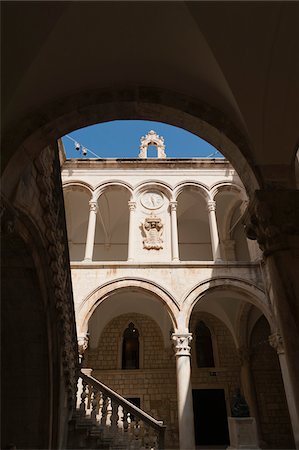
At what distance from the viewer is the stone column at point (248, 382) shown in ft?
36.1

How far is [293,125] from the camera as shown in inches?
149

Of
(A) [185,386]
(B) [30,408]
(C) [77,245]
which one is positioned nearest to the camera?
(B) [30,408]

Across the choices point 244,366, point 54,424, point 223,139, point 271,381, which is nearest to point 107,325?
point 244,366

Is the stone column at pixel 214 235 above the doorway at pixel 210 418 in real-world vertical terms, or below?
above

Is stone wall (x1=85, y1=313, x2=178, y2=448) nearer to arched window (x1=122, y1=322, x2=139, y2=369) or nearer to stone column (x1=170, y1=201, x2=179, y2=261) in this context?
arched window (x1=122, y1=322, x2=139, y2=369)

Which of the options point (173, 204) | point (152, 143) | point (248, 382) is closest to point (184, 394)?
point (248, 382)

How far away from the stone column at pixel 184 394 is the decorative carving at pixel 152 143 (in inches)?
315

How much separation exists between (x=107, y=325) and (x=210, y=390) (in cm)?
451

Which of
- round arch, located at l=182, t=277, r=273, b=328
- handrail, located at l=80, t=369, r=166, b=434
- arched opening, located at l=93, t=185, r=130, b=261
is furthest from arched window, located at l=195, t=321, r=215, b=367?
handrail, located at l=80, t=369, r=166, b=434

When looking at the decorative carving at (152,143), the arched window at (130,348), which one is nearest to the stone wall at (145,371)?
the arched window at (130,348)

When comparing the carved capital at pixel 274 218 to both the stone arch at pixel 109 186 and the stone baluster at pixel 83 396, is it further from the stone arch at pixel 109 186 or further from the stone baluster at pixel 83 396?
the stone arch at pixel 109 186

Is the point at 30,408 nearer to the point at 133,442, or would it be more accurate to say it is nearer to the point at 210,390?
the point at 133,442

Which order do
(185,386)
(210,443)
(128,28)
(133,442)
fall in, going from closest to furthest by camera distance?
(128,28) < (133,442) < (185,386) < (210,443)

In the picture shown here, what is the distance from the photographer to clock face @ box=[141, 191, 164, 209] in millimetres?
11758
